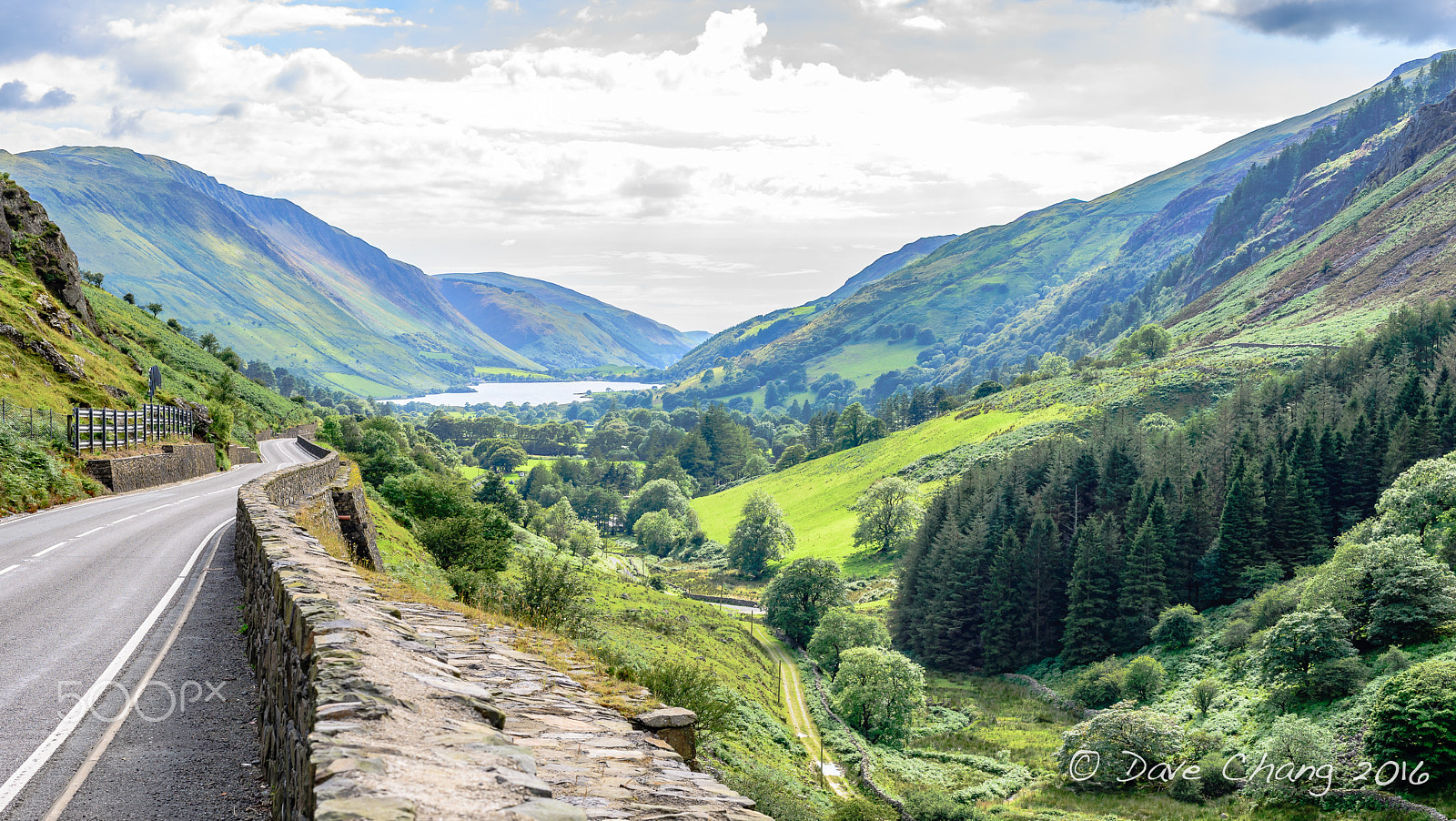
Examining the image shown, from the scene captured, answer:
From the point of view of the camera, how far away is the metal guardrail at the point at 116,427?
3381cm

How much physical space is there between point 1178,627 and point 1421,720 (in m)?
36.1

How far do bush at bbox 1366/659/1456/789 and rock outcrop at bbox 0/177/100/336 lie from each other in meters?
84.9

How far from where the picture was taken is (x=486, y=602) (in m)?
22.5

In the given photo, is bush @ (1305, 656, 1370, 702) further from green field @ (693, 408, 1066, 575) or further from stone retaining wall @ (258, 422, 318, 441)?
stone retaining wall @ (258, 422, 318, 441)

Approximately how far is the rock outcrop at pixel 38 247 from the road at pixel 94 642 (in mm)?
44563

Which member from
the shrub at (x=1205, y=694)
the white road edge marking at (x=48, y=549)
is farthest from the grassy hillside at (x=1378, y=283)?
the white road edge marking at (x=48, y=549)

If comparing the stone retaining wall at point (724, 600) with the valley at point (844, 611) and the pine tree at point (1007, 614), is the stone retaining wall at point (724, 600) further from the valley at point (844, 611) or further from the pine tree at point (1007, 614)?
the pine tree at point (1007, 614)

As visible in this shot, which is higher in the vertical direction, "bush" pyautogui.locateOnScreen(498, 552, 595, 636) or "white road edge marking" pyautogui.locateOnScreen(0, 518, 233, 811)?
"white road edge marking" pyautogui.locateOnScreen(0, 518, 233, 811)

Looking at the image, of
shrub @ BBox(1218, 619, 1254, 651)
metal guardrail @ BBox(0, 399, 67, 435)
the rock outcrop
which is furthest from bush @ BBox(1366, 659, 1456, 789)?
the rock outcrop

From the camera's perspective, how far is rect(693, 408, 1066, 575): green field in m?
146

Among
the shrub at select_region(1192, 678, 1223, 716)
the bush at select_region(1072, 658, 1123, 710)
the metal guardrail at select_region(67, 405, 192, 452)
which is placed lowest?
the bush at select_region(1072, 658, 1123, 710)

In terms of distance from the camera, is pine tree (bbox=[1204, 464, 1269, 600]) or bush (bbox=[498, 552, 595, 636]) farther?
pine tree (bbox=[1204, 464, 1269, 600])

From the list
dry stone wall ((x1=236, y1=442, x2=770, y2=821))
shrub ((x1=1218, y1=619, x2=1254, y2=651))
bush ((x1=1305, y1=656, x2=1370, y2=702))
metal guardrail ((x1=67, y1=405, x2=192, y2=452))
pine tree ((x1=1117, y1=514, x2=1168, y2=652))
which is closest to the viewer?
dry stone wall ((x1=236, y1=442, x2=770, y2=821))

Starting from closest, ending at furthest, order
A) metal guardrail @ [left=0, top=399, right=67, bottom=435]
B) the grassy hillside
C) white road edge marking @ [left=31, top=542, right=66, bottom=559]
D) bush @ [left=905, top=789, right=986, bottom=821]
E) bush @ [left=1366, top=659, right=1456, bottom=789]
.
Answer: white road edge marking @ [left=31, top=542, right=66, bottom=559] < metal guardrail @ [left=0, top=399, right=67, bottom=435] < bush @ [left=1366, top=659, right=1456, bottom=789] < bush @ [left=905, top=789, right=986, bottom=821] < the grassy hillside
